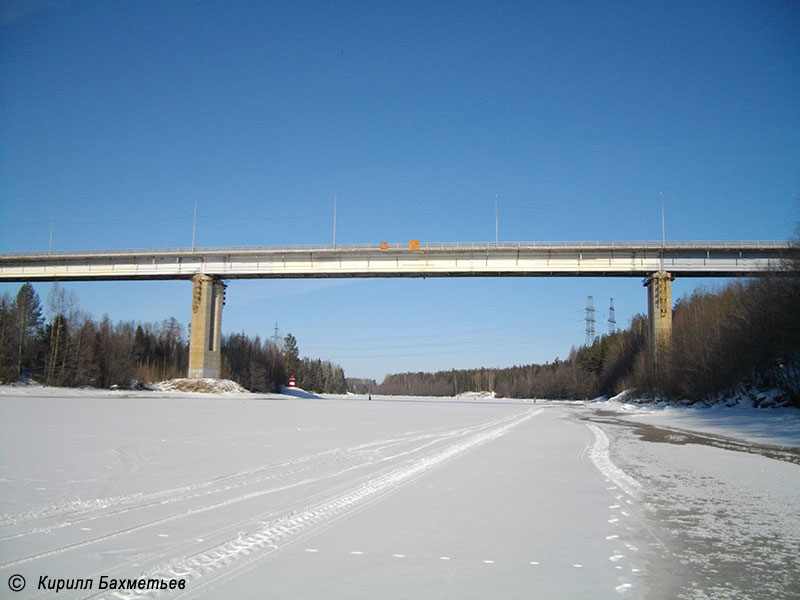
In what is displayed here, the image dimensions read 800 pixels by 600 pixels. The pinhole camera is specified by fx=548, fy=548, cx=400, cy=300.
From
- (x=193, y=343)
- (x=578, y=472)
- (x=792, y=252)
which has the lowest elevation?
(x=578, y=472)

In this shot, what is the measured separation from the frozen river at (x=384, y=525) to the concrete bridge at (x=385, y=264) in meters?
43.5

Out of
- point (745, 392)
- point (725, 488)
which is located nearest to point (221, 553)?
point (725, 488)

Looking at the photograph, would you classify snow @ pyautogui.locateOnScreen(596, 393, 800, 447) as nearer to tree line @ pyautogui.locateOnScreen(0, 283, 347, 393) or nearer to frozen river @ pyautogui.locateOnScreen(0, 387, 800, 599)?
frozen river @ pyautogui.locateOnScreen(0, 387, 800, 599)

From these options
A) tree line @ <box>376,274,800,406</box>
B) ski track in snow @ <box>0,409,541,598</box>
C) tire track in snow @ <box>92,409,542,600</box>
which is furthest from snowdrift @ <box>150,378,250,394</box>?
tire track in snow @ <box>92,409,542,600</box>

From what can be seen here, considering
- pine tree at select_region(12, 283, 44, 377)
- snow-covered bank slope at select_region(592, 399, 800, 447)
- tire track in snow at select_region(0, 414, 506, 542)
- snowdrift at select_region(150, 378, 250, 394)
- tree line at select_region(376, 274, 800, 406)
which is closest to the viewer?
tire track in snow at select_region(0, 414, 506, 542)

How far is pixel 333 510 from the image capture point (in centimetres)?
610

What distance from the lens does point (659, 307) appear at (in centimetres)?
5059

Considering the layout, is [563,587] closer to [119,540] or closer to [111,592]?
[111,592]

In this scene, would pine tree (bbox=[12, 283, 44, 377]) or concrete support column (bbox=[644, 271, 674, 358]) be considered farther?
pine tree (bbox=[12, 283, 44, 377])

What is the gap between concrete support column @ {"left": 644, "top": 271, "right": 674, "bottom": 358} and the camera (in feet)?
163

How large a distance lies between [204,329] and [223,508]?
5394 centimetres

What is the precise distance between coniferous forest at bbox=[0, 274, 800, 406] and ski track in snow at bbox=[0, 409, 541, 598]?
83.5 ft

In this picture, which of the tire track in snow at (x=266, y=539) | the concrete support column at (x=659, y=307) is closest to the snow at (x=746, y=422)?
the tire track in snow at (x=266, y=539)

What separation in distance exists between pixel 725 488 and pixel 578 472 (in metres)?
2.18
